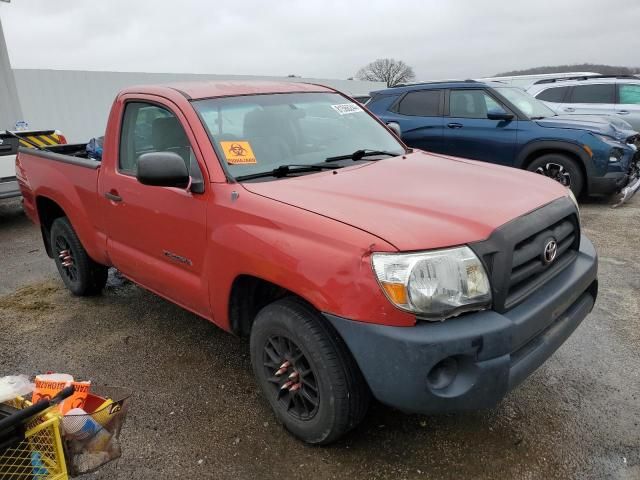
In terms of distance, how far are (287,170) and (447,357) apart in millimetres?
1373

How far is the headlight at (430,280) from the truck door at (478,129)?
19.0 feet

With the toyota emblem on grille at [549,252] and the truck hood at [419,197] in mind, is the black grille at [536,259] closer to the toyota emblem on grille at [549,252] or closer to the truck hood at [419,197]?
the toyota emblem on grille at [549,252]

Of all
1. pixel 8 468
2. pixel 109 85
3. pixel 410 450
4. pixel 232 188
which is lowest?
pixel 410 450

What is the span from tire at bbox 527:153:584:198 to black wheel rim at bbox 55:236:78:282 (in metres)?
5.83

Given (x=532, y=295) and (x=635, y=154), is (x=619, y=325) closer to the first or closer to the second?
(x=532, y=295)

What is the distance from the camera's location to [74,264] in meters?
4.50

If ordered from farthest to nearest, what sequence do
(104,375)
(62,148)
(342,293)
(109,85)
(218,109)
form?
1. (109,85)
2. (62,148)
3. (104,375)
4. (218,109)
5. (342,293)

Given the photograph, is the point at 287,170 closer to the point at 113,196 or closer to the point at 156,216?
the point at 156,216

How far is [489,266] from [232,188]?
1322 mm

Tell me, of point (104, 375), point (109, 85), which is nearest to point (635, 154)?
point (104, 375)

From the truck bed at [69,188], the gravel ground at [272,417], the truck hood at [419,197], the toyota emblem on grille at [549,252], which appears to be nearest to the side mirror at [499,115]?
the gravel ground at [272,417]

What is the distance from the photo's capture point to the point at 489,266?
2148 millimetres

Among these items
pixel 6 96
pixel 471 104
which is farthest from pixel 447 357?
pixel 6 96

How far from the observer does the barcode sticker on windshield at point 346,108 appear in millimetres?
3630
